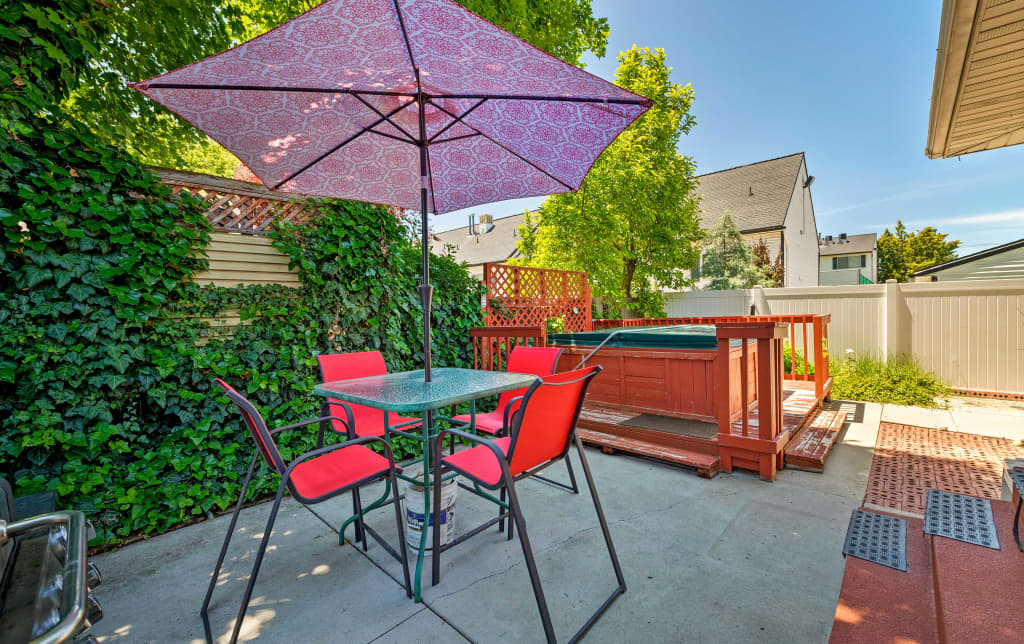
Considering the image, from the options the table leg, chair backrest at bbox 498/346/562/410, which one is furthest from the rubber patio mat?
the table leg

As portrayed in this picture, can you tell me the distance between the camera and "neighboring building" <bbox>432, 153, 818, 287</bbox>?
1375 cm

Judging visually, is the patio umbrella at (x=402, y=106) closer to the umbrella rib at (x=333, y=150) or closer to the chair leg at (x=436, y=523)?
the umbrella rib at (x=333, y=150)

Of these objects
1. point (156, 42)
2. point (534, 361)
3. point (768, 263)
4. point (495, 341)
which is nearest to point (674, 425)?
point (534, 361)

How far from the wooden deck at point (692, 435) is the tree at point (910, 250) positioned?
100ft

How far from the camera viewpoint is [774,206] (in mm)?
14180

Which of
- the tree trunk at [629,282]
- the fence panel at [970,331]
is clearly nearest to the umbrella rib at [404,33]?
the fence panel at [970,331]

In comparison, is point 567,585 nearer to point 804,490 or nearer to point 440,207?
point 804,490

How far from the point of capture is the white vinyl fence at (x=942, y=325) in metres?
5.18

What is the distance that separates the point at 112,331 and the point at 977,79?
5.09 metres

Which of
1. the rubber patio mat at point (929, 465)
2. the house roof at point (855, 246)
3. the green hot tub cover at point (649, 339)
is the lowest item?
the rubber patio mat at point (929, 465)

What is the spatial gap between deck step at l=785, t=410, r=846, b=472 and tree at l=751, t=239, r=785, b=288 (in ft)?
34.3

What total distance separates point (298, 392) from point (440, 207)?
5.53 ft

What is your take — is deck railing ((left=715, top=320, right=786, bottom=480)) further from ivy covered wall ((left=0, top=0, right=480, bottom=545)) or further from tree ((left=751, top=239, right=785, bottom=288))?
tree ((left=751, top=239, right=785, bottom=288))

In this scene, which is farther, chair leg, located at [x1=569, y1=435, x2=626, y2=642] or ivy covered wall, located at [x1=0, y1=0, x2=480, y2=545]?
ivy covered wall, located at [x1=0, y1=0, x2=480, y2=545]
